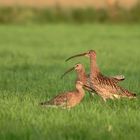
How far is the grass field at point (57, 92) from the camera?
852 centimetres

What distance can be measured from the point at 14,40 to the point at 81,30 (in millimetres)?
7125

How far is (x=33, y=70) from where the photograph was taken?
18.2m

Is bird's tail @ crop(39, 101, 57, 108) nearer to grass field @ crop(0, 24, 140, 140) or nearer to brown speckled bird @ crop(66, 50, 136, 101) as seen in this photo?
grass field @ crop(0, 24, 140, 140)

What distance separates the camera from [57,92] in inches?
495

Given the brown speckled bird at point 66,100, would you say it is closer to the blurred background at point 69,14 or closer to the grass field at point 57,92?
the grass field at point 57,92

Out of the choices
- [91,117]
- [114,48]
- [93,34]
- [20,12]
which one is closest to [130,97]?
[91,117]

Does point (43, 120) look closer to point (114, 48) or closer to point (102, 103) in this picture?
point (102, 103)

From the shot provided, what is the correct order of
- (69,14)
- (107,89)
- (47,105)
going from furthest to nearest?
(69,14), (107,89), (47,105)

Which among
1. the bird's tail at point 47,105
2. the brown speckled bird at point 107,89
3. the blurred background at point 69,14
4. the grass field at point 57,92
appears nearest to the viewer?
the grass field at point 57,92

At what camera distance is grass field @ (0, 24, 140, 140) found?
8.52 m

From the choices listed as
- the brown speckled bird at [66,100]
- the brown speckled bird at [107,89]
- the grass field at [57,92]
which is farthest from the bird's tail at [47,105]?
the brown speckled bird at [107,89]

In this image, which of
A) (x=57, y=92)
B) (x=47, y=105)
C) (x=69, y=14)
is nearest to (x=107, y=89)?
(x=47, y=105)

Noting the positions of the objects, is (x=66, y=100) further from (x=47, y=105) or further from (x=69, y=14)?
(x=69, y=14)

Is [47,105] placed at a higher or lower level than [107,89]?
lower
